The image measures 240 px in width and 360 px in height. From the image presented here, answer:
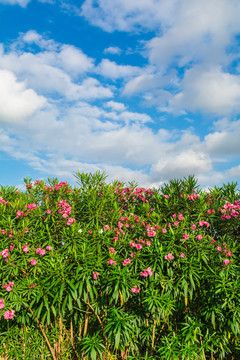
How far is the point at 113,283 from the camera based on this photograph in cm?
477

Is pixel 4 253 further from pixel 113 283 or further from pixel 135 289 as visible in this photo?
pixel 135 289

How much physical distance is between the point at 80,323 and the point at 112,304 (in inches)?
29.1

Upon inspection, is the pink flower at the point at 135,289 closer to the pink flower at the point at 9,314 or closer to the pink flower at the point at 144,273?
the pink flower at the point at 144,273

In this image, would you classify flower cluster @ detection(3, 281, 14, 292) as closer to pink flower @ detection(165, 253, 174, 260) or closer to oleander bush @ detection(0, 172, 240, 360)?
oleander bush @ detection(0, 172, 240, 360)

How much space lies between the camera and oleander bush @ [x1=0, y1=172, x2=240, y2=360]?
4812 millimetres

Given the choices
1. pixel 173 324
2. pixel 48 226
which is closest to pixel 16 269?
pixel 48 226

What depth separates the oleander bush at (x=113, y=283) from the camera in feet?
15.8

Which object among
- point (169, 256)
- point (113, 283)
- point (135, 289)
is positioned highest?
point (169, 256)

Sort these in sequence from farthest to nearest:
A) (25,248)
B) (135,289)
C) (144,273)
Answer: (25,248)
(144,273)
(135,289)

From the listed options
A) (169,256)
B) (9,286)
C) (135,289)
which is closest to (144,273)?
(135,289)

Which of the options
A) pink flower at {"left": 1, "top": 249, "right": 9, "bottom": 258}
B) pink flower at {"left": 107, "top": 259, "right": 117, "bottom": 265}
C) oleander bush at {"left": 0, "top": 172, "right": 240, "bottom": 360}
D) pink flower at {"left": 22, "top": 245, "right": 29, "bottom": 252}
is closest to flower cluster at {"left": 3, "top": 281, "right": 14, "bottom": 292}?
oleander bush at {"left": 0, "top": 172, "right": 240, "bottom": 360}

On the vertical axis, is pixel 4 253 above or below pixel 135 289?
above

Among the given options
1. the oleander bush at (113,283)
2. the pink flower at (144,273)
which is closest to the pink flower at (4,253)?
the oleander bush at (113,283)

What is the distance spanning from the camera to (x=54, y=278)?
4.79m
